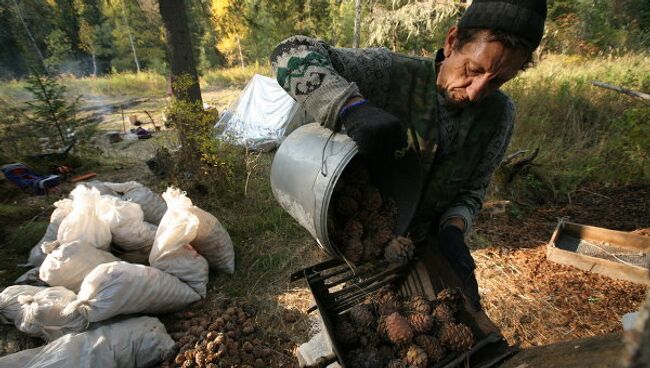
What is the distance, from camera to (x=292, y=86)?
1.22 m

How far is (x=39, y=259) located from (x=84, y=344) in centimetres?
137

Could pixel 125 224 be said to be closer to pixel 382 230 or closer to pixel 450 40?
pixel 382 230

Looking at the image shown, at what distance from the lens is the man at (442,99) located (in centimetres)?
114

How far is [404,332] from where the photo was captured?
1240 mm

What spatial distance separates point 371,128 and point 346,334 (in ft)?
2.81

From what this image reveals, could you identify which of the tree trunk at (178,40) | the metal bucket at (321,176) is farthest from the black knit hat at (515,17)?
the tree trunk at (178,40)

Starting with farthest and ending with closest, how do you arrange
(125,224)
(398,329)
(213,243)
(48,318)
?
(213,243) < (125,224) < (48,318) < (398,329)

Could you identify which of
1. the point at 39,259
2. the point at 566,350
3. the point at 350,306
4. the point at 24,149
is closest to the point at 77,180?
the point at 24,149

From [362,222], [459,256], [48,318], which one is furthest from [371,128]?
[48,318]

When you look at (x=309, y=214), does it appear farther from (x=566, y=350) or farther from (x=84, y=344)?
(x=84, y=344)

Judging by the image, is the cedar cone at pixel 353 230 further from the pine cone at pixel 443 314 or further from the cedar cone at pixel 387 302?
the pine cone at pixel 443 314

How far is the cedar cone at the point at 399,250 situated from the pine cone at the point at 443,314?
242 mm

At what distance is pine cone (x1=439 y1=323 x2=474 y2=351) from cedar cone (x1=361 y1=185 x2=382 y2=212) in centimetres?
58

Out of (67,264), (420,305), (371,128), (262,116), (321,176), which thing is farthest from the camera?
(262,116)
